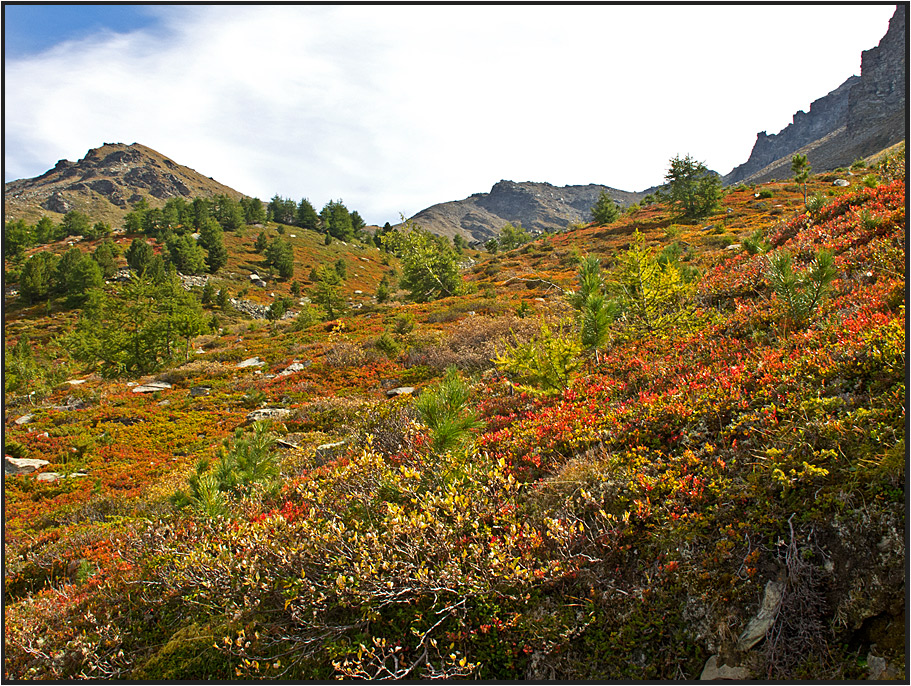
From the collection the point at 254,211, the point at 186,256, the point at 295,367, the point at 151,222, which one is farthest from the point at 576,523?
the point at 254,211

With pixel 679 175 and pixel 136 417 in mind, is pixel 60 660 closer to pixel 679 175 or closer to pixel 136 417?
pixel 136 417

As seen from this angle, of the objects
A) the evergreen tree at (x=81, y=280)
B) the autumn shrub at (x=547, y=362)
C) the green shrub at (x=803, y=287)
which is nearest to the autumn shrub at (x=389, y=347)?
the autumn shrub at (x=547, y=362)

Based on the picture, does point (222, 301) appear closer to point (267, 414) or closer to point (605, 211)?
point (267, 414)

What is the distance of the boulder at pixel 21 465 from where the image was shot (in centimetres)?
1179

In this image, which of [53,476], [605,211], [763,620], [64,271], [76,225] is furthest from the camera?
[76,225]

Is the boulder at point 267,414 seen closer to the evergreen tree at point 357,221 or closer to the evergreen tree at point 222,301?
the evergreen tree at point 222,301

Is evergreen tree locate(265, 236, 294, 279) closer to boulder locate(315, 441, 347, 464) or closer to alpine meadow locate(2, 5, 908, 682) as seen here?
alpine meadow locate(2, 5, 908, 682)

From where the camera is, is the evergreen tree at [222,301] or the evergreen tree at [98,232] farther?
the evergreen tree at [98,232]

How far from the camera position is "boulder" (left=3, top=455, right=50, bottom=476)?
11789 mm

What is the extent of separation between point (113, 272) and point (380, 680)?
84.4m

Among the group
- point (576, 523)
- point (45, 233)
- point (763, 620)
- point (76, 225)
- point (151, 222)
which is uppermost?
point (76, 225)

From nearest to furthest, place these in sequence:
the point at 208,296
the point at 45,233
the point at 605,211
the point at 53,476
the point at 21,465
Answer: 1. the point at 53,476
2. the point at 21,465
3. the point at 208,296
4. the point at 605,211
5. the point at 45,233

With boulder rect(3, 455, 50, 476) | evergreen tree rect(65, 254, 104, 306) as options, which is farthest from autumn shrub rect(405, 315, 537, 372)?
evergreen tree rect(65, 254, 104, 306)

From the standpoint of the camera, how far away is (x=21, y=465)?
39.4 feet
